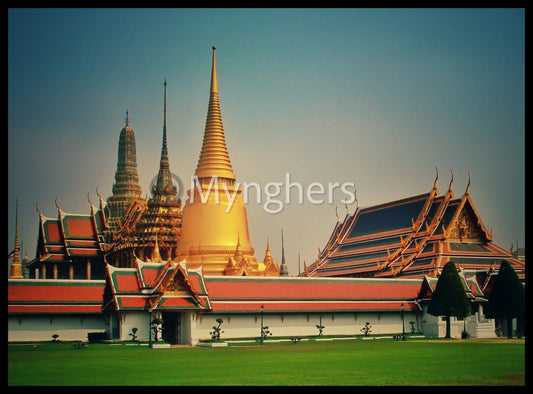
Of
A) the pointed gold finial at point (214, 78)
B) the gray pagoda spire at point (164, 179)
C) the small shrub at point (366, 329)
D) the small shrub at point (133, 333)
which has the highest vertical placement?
the pointed gold finial at point (214, 78)

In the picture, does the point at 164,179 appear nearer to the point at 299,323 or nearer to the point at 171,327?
the point at 299,323

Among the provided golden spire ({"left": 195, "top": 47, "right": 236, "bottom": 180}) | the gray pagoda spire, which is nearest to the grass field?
golden spire ({"left": 195, "top": 47, "right": 236, "bottom": 180})

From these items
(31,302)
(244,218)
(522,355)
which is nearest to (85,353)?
(31,302)

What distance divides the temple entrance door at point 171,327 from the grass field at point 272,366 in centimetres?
529

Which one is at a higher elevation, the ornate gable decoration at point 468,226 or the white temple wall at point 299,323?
the ornate gable decoration at point 468,226

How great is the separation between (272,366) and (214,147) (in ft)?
102

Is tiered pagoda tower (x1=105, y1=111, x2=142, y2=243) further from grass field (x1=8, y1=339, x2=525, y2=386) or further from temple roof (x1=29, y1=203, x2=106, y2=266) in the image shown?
grass field (x1=8, y1=339, x2=525, y2=386)

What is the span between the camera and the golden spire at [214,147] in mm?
52250

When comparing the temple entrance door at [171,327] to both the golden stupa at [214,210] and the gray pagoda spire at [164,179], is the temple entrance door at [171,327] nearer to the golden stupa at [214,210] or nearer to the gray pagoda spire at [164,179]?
the golden stupa at [214,210]

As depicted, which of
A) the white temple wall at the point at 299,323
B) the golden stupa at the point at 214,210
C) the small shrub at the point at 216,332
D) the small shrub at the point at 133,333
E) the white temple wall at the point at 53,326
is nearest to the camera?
the small shrub at the point at 133,333

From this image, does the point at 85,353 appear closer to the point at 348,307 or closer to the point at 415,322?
the point at 348,307

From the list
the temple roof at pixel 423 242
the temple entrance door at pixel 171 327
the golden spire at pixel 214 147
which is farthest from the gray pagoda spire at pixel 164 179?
the temple entrance door at pixel 171 327

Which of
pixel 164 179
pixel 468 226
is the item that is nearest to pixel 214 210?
pixel 164 179

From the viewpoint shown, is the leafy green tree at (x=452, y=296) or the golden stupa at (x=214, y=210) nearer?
the leafy green tree at (x=452, y=296)
